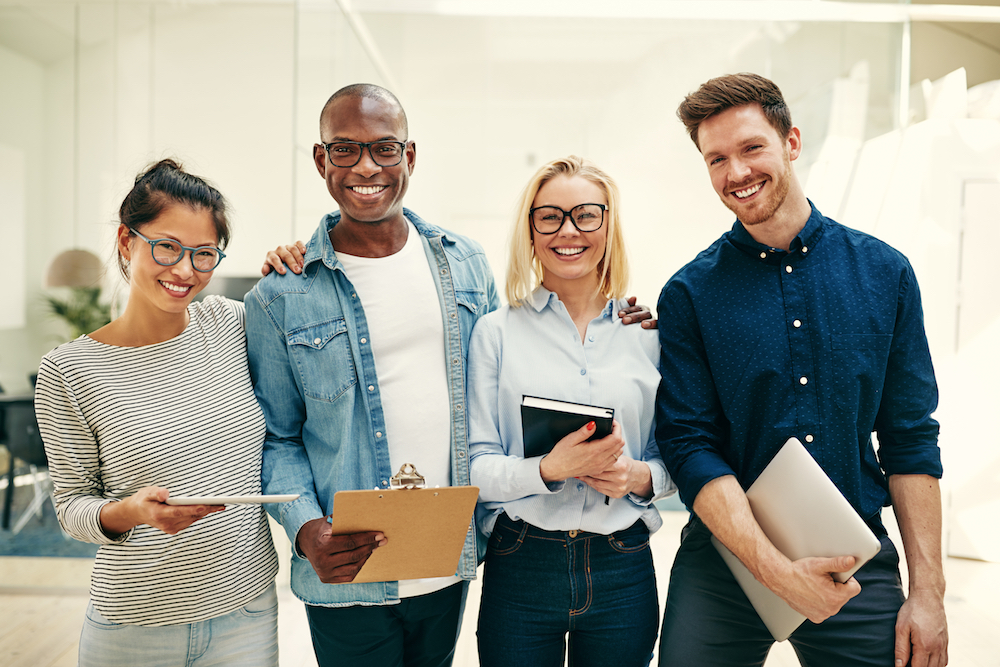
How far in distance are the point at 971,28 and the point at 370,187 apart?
4.43m

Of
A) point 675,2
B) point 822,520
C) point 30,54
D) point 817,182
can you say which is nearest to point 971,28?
point 817,182

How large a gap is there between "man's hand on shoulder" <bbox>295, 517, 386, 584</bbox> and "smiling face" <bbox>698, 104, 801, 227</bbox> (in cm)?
110

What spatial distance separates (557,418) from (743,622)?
723 mm

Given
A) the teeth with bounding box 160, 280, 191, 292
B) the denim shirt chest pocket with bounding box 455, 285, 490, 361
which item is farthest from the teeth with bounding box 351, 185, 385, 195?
the teeth with bounding box 160, 280, 191, 292

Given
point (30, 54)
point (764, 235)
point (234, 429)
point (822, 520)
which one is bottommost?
point (822, 520)

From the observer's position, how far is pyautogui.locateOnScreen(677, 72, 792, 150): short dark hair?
4.94ft

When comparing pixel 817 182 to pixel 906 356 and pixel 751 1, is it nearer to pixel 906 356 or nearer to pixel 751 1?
pixel 751 1

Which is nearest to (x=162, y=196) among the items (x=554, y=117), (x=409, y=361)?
(x=409, y=361)

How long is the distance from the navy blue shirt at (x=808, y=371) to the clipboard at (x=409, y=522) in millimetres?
556

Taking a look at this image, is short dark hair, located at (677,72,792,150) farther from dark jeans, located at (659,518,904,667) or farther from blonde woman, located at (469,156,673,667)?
dark jeans, located at (659,518,904,667)

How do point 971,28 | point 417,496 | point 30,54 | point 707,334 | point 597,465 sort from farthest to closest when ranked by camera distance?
point 971,28 → point 30,54 → point 707,334 → point 597,465 → point 417,496

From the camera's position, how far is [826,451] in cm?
146

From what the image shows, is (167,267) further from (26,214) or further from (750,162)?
(26,214)

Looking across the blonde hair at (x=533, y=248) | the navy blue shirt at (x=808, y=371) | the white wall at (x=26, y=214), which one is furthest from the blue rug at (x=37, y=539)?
the navy blue shirt at (x=808, y=371)
